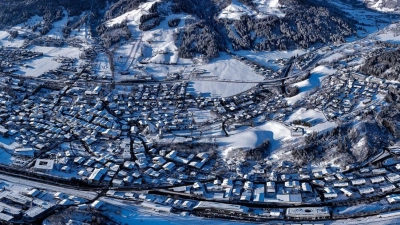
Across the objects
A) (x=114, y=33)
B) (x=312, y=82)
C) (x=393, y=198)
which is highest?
(x=114, y=33)

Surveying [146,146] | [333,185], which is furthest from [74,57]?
[333,185]

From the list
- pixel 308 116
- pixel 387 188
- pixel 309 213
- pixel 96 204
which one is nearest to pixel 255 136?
pixel 308 116

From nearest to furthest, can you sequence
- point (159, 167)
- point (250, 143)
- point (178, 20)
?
point (159, 167) → point (250, 143) → point (178, 20)

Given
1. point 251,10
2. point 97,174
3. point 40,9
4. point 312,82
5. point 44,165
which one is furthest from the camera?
point 40,9

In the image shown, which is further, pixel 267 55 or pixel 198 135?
pixel 267 55

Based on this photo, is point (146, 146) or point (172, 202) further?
point (146, 146)

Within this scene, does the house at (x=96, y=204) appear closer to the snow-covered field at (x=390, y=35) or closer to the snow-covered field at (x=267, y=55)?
the snow-covered field at (x=267, y=55)

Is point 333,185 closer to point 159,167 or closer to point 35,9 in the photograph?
point 159,167

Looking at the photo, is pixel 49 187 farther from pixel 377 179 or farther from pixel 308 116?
pixel 377 179
